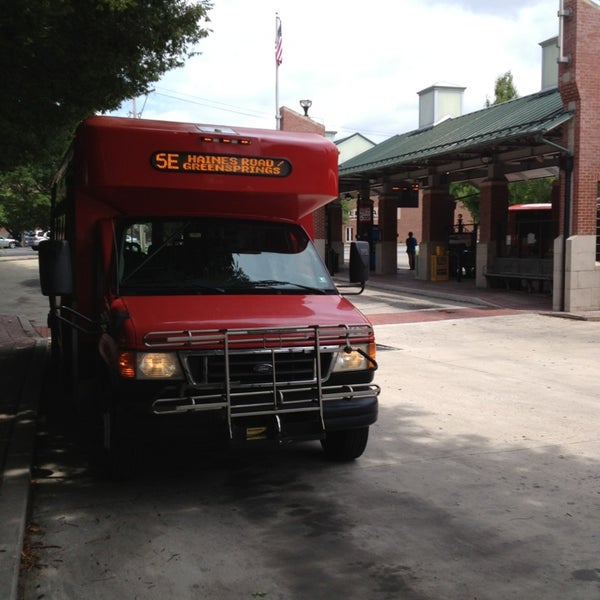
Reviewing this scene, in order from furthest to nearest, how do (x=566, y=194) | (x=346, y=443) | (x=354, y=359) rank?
(x=566, y=194) < (x=346, y=443) < (x=354, y=359)

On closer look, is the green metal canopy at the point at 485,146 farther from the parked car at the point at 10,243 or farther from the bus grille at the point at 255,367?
the parked car at the point at 10,243

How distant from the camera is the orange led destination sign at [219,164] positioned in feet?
19.2

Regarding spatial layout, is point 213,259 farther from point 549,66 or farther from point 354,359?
point 549,66

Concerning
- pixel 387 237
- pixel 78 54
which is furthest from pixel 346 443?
pixel 387 237

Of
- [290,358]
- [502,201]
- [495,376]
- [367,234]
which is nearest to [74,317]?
[290,358]

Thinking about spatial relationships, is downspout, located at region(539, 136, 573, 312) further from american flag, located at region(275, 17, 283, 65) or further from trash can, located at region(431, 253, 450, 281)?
american flag, located at region(275, 17, 283, 65)

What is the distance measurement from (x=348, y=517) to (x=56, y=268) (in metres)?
2.92

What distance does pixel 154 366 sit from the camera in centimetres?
480

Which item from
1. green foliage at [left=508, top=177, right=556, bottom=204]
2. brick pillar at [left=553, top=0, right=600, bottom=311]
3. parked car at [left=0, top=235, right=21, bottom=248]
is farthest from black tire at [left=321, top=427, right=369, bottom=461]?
parked car at [left=0, top=235, right=21, bottom=248]

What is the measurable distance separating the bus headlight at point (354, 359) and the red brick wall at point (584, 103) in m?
14.6

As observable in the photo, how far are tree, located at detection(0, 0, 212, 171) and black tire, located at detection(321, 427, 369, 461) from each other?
5.12 metres

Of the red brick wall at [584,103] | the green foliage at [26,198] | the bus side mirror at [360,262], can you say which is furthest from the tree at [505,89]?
the bus side mirror at [360,262]

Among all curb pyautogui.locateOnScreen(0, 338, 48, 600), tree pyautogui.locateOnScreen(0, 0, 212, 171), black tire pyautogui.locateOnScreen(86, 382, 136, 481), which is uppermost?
tree pyautogui.locateOnScreen(0, 0, 212, 171)

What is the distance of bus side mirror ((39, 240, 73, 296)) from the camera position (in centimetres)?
551
